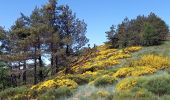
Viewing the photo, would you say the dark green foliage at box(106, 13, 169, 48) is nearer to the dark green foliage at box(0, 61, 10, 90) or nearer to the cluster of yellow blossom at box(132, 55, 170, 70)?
the dark green foliage at box(0, 61, 10, 90)

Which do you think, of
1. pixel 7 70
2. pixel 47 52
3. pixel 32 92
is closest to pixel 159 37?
pixel 47 52

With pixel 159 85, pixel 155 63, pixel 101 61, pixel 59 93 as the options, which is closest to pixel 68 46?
pixel 101 61

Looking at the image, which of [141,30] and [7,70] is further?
[141,30]

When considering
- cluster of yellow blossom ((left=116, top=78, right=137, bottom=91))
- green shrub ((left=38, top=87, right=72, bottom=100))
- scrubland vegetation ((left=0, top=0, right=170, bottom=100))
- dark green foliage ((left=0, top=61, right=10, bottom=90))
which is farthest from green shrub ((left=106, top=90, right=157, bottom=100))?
dark green foliage ((left=0, top=61, right=10, bottom=90))

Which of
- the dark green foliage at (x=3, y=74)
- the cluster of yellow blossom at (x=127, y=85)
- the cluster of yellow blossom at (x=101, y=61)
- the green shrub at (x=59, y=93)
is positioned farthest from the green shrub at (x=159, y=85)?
the dark green foliage at (x=3, y=74)

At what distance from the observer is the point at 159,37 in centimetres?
4975

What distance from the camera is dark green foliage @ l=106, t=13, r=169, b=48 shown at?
1927 inches

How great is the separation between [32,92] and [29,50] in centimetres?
1989

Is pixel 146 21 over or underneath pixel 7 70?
over

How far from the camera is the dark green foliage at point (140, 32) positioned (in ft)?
161

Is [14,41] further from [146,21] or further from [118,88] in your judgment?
[118,88]

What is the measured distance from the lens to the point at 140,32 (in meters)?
49.8

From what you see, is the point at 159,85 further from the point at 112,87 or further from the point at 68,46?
the point at 68,46

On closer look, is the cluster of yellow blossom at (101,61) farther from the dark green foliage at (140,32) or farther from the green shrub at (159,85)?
the green shrub at (159,85)
